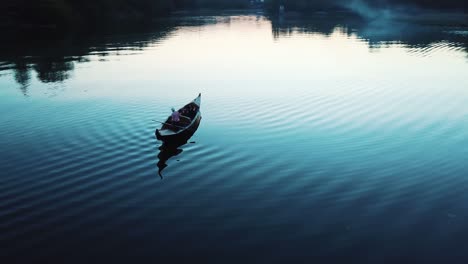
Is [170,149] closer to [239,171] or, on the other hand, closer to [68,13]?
[239,171]

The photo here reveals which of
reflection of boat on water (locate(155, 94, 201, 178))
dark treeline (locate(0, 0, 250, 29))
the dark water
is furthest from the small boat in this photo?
dark treeline (locate(0, 0, 250, 29))

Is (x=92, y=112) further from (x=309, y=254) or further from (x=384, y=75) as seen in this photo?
(x=384, y=75)

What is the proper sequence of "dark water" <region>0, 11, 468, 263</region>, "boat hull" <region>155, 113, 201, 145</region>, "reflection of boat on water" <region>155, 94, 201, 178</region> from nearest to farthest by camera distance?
1. "dark water" <region>0, 11, 468, 263</region>
2. "reflection of boat on water" <region>155, 94, 201, 178</region>
3. "boat hull" <region>155, 113, 201, 145</region>

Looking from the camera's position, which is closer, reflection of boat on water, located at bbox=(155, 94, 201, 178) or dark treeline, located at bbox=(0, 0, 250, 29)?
reflection of boat on water, located at bbox=(155, 94, 201, 178)

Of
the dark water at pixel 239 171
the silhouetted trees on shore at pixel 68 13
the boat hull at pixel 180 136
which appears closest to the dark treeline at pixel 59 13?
the silhouetted trees on shore at pixel 68 13

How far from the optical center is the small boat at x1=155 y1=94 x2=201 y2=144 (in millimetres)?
28281

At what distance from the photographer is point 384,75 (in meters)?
57.9

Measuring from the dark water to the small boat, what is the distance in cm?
143

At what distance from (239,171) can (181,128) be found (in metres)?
7.39

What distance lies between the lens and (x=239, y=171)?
2452cm

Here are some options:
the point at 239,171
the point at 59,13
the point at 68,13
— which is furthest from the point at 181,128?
the point at 68,13

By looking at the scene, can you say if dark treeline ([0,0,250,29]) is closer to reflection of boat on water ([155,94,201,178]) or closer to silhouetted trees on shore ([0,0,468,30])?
silhouetted trees on shore ([0,0,468,30])

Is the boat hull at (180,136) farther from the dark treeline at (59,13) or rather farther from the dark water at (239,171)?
the dark treeline at (59,13)

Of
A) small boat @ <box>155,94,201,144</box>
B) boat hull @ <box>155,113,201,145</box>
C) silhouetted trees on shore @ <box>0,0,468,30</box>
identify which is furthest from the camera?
silhouetted trees on shore @ <box>0,0,468,30</box>
